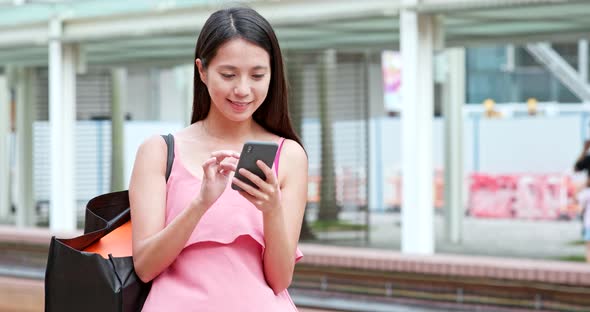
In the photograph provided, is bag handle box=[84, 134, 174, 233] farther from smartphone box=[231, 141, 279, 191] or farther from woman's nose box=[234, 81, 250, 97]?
smartphone box=[231, 141, 279, 191]

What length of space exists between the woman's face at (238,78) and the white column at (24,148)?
59.9ft

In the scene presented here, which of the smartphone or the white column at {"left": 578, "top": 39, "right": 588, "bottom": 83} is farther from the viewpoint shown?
the white column at {"left": 578, "top": 39, "right": 588, "bottom": 83}

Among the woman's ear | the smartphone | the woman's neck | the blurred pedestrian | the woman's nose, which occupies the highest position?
the woman's ear

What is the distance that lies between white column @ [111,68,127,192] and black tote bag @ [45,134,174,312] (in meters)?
19.1

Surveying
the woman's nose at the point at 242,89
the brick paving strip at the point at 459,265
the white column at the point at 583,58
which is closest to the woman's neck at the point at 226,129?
the woman's nose at the point at 242,89

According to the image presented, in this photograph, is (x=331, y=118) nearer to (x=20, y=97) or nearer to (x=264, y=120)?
(x=20, y=97)

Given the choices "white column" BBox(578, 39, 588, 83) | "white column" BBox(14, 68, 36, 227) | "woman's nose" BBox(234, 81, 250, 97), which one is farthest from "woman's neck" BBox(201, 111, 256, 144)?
"white column" BBox(578, 39, 588, 83)

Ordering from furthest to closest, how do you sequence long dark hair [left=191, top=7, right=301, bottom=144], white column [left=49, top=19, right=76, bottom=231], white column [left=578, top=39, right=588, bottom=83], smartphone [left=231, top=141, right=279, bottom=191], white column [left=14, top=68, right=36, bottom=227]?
white column [left=578, top=39, right=588, bottom=83]
white column [left=14, top=68, right=36, bottom=227]
white column [left=49, top=19, right=76, bottom=231]
long dark hair [left=191, top=7, right=301, bottom=144]
smartphone [left=231, top=141, right=279, bottom=191]

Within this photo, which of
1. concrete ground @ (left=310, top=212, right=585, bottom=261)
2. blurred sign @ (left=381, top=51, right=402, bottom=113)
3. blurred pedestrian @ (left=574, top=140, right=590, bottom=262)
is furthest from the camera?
blurred sign @ (left=381, top=51, right=402, bottom=113)

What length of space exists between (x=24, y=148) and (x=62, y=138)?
5800 millimetres

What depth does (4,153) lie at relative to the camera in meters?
25.3

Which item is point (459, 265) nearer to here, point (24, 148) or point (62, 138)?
point (62, 138)

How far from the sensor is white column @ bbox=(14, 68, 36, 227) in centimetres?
1991

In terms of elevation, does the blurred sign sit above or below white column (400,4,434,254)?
above
